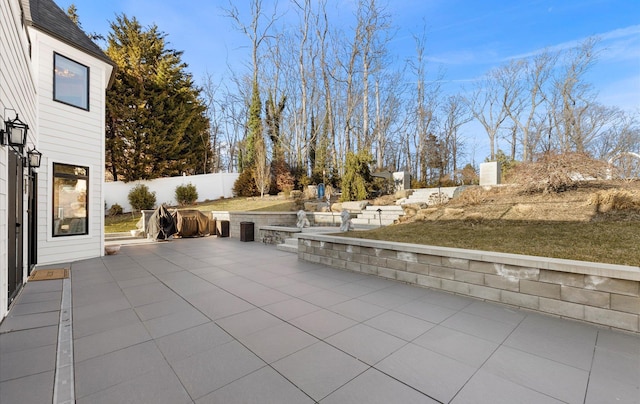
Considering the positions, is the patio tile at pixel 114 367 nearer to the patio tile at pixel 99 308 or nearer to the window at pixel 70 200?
the patio tile at pixel 99 308

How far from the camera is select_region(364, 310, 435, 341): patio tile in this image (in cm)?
269

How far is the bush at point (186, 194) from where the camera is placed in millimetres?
15266

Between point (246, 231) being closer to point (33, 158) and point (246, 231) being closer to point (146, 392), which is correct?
point (33, 158)

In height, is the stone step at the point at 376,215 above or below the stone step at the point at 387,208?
below

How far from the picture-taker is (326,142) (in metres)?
18.6

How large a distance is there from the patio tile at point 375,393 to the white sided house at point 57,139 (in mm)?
4875

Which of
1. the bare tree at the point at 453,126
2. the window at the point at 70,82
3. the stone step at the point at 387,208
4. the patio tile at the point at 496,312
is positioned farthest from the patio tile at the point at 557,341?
the bare tree at the point at 453,126

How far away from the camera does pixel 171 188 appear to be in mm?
15445

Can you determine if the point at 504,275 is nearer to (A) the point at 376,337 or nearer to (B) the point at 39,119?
(A) the point at 376,337

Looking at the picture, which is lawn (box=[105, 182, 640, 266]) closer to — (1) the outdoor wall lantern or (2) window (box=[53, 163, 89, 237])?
(1) the outdoor wall lantern

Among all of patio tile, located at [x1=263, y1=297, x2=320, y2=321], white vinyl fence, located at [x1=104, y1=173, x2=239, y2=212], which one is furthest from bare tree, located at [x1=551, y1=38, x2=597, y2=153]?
patio tile, located at [x1=263, y1=297, x2=320, y2=321]

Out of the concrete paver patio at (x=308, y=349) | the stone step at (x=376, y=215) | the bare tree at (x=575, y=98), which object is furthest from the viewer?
the bare tree at (x=575, y=98)

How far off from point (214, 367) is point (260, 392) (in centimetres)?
51

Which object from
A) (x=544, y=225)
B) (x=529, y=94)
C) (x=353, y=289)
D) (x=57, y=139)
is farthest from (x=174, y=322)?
(x=529, y=94)
